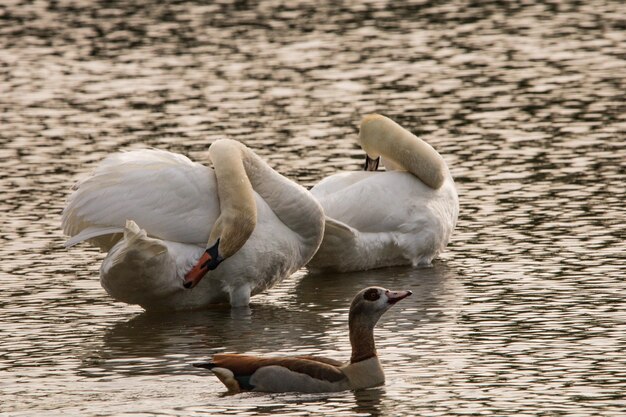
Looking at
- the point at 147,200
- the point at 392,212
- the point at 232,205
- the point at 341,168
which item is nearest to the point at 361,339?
the point at 232,205

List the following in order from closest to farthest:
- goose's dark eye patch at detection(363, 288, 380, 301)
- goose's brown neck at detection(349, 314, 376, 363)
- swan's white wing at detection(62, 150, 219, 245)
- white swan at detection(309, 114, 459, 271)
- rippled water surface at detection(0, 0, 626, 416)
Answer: goose's brown neck at detection(349, 314, 376, 363) < rippled water surface at detection(0, 0, 626, 416) < goose's dark eye patch at detection(363, 288, 380, 301) < swan's white wing at detection(62, 150, 219, 245) < white swan at detection(309, 114, 459, 271)

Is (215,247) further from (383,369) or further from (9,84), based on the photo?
(9,84)

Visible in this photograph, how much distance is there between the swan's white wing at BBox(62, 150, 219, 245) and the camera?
1333cm

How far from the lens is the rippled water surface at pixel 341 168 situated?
1120 centimetres

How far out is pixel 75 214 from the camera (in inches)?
528

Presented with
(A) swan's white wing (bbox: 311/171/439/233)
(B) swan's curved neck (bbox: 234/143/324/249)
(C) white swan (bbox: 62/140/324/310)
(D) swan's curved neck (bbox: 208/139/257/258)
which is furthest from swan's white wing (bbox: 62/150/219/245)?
(A) swan's white wing (bbox: 311/171/439/233)

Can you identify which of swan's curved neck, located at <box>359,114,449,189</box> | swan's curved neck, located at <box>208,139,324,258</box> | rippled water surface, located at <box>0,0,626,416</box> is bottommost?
rippled water surface, located at <box>0,0,626,416</box>

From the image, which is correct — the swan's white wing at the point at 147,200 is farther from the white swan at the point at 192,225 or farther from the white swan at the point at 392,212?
the white swan at the point at 392,212

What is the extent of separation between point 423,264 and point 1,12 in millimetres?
19545

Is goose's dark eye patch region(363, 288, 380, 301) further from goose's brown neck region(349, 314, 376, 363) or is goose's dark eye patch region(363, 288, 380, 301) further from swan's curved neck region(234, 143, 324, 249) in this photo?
swan's curved neck region(234, 143, 324, 249)

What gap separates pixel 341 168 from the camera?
19.0 m

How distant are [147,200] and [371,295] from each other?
2785mm

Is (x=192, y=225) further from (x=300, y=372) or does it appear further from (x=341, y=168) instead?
(x=341, y=168)

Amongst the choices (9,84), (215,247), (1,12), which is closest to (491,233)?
(215,247)
